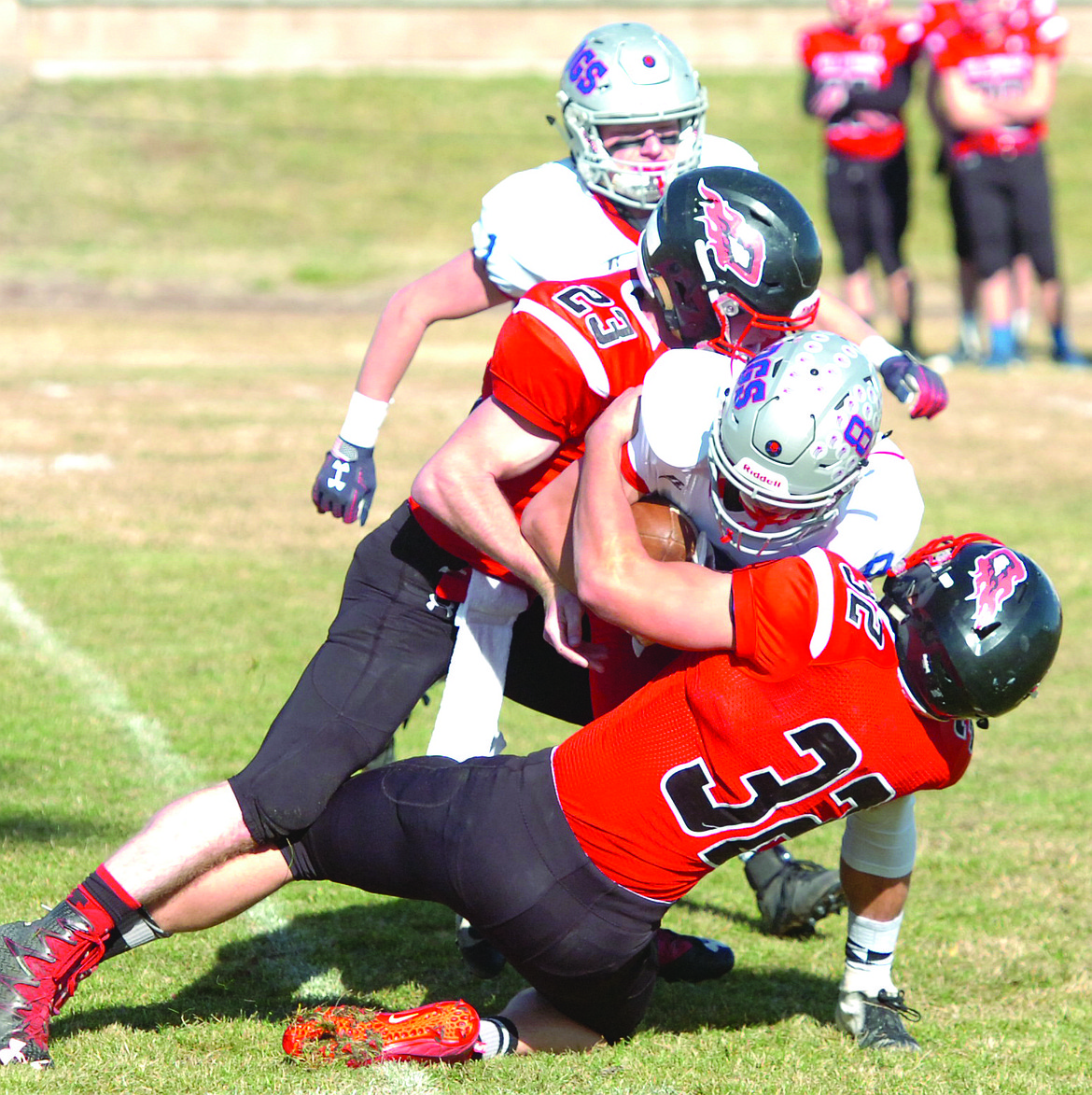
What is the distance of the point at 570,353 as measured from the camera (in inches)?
131

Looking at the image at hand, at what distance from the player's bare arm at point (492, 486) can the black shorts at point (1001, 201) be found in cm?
928

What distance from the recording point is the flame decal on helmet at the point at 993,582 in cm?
295

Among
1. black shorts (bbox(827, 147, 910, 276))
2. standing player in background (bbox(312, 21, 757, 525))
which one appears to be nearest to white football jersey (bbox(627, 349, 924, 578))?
standing player in background (bbox(312, 21, 757, 525))

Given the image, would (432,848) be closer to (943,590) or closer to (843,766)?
(843,766)

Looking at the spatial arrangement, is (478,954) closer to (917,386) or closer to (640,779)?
(640,779)

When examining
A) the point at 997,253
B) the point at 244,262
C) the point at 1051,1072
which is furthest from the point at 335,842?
the point at 244,262

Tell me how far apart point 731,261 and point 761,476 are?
0.53 m

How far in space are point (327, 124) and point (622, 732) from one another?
969 inches

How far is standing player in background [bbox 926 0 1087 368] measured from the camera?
11.9 metres

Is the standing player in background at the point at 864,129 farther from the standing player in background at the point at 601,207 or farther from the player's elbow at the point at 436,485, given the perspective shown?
the player's elbow at the point at 436,485

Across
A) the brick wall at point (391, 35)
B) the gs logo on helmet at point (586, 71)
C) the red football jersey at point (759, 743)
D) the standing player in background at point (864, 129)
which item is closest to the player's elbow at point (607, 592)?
the red football jersey at point (759, 743)

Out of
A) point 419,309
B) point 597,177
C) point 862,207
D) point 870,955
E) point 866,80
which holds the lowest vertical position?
point 870,955

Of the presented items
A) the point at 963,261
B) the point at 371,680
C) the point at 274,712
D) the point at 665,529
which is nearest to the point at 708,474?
the point at 665,529

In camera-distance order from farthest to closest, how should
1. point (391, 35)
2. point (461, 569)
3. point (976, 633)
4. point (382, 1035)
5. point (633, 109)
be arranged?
point (391, 35)
point (633, 109)
point (461, 569)
point (382, 1035)
point (976, 633)
